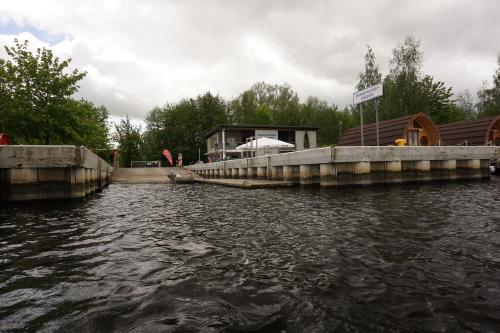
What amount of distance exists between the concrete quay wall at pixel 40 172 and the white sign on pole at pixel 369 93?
13823 millimetres

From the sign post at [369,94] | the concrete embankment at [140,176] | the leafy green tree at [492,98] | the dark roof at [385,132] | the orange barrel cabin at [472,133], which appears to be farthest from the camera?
the leafy green tree at [492,98]

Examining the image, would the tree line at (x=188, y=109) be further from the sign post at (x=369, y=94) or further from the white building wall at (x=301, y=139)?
the sign post at (x=369, y=94)

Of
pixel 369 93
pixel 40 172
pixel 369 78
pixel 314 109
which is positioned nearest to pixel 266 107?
pixel 314 109

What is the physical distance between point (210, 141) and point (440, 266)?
48.2 meters

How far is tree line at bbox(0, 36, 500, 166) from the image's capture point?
17297mm

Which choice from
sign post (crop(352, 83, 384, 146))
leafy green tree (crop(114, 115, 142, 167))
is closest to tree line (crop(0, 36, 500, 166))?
leafy green tree (crop(114, 115, 142, 167))

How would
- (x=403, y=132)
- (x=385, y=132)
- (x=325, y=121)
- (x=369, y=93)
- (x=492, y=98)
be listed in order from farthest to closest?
(x=325, y=121), (x=492, y=98), (x=385, y=132), (x=403, y=132), (x=369, y=93)

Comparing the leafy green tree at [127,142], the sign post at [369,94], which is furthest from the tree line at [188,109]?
the sign post at [369,94]

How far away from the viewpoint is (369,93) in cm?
1680

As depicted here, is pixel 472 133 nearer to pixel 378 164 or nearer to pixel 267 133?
pixel 378 164

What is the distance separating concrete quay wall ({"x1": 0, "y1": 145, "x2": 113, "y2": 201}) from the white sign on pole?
13.8 metres

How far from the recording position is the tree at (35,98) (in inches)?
660

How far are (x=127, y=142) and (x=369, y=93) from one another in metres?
47.1

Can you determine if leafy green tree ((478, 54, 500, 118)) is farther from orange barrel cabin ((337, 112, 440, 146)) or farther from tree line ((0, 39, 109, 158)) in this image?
tree line ((0, 39, 109, 158))
